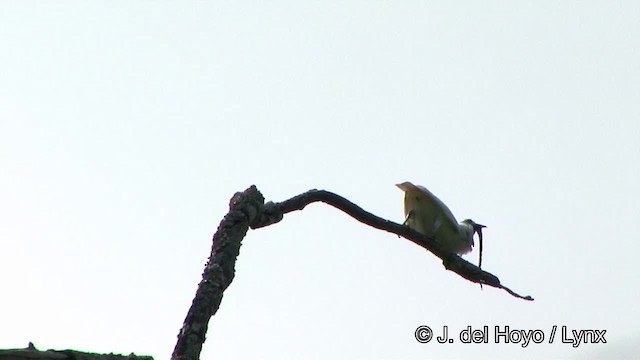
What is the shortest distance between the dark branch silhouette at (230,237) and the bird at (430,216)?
14.0 feet

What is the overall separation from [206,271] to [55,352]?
1.05 m

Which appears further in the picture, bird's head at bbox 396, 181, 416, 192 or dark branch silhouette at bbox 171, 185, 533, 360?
bird's head at bbox 396, 181, 416, 192

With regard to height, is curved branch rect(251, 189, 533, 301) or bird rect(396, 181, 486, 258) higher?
bird rect(396, 181, 486, 258)

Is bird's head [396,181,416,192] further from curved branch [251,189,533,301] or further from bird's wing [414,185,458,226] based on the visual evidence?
curved branch [251,189,533,301]

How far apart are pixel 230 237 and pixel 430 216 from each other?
18.5 ft

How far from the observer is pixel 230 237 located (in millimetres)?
5336

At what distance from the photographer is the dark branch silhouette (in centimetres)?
495

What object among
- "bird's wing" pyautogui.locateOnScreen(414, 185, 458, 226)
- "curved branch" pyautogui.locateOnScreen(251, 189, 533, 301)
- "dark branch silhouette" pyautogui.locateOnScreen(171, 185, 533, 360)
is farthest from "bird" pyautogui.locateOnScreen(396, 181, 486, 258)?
"dark branch silhouette" pyautogui.locateOnScreen(171, 185, 533, 360)

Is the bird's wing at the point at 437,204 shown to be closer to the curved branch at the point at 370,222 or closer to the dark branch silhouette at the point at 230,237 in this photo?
the curved branch at the point at 370,222

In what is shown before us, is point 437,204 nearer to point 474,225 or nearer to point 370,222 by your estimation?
point 474,225

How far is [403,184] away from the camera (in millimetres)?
10836

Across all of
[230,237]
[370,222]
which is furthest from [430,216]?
[230,237]

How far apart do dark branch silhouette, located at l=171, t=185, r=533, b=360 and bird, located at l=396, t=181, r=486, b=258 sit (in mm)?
4272

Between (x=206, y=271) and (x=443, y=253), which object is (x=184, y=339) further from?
(x=443, y=253)
